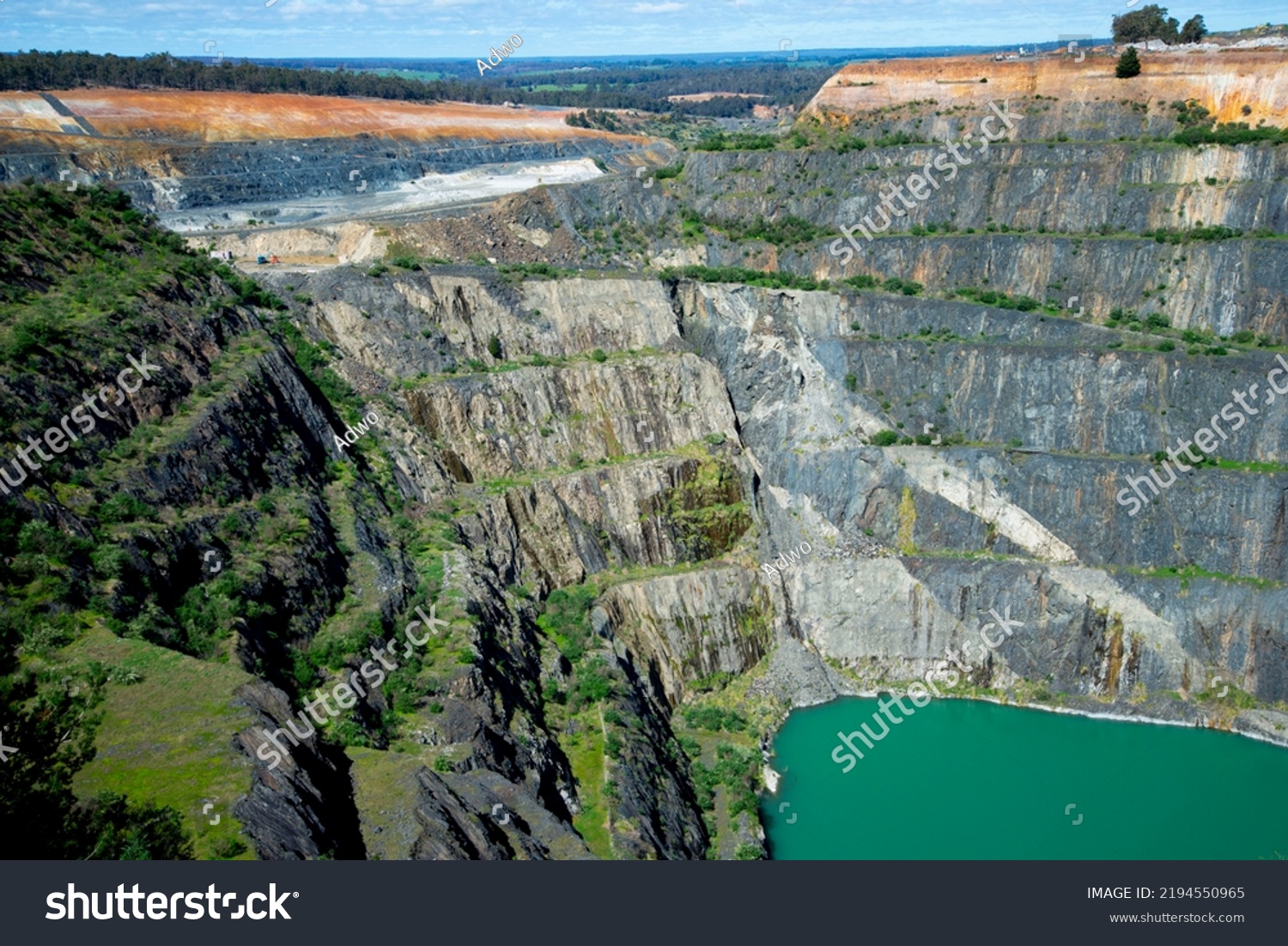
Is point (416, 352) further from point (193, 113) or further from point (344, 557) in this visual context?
point (193, 113)

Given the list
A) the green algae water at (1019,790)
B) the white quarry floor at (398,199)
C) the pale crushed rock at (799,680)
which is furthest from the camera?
the white quarry floor at (398,199)

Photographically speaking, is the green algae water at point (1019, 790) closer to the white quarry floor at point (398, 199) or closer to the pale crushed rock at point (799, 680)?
the pale crushed rock at point (799, 680)

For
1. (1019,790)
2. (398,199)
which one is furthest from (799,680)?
(398,199)

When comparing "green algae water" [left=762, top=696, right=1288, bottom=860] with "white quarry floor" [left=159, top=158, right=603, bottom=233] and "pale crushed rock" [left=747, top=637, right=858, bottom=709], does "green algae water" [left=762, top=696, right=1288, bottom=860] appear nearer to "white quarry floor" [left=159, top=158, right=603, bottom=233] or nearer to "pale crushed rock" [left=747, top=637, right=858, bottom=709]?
"pale crushed rock" [left=747, top=637, right=858, bottom=709]

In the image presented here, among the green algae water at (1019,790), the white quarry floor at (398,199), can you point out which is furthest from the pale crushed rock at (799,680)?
the white quarry floor at (398,199)

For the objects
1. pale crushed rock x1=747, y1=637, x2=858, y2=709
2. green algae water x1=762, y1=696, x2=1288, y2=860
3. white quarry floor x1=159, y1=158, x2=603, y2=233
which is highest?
white quarry floor x1=159, y1=158, x2=603, y2=233

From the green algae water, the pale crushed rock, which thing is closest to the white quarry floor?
the pale crushed rock

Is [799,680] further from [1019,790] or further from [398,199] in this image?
[398,199]

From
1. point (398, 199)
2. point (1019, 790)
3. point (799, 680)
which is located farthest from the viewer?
point (398, 199)

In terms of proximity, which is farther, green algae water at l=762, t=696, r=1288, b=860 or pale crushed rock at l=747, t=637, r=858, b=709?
pale crushed rock at l=747, t=637, r=858, b=709
